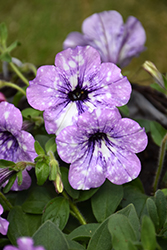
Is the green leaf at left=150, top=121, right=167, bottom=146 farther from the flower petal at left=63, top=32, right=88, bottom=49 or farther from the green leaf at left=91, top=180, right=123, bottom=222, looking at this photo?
the flower petal at left=63, top=32, right=88, bottom=49

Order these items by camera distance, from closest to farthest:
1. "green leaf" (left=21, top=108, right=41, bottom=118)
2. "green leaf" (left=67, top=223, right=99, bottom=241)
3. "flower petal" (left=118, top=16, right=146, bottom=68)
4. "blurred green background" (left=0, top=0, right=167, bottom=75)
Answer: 1. "green leaf" (left=67, top=223, right=99, bottom=241)
2. "green leaf" (left=21, top=108, right=41, bottom=118)
3. "flower petal" (left=118, top=16, right=146, bottom=68)
4. "blurred green background" (left=0, top=0, right=167, bottom=75)

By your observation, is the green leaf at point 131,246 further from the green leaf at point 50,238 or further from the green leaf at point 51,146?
the green leaf at point 51,146

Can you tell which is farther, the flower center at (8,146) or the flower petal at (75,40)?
the flower petal at (75,40)

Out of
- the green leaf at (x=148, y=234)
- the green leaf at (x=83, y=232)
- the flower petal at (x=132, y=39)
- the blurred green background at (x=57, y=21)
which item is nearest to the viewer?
the green leaf at (x=148, y=234)

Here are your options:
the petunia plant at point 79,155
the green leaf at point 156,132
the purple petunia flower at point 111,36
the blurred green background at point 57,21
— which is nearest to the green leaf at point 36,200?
the petunia plant at point 79,155

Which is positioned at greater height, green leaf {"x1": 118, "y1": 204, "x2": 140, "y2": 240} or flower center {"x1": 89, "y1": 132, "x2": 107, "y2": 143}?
flower center {"x1": 89, "y1": 132, "x2": 107, "y2": 143}

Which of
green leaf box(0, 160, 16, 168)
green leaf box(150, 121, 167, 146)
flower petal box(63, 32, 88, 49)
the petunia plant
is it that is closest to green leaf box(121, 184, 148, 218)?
the petunia plant
